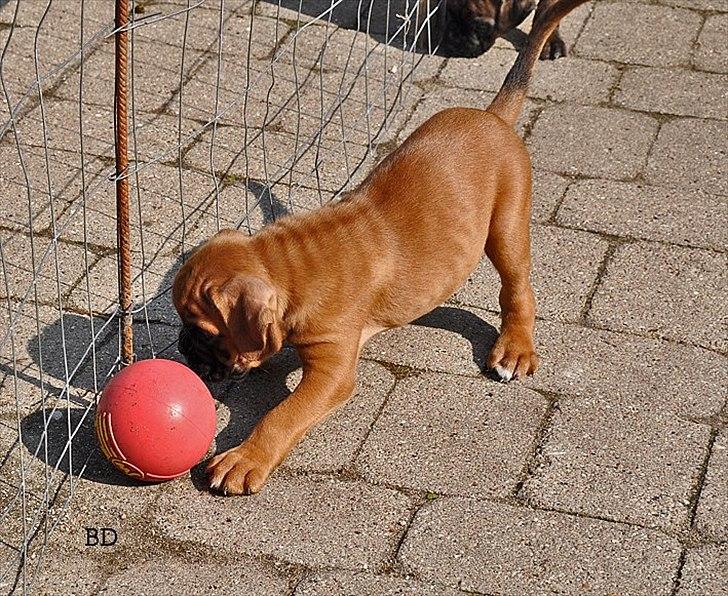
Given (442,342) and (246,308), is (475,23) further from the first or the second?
(246,308)

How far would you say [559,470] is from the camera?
14.8 ft

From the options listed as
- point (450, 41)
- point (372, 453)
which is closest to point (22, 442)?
point (372, 453)

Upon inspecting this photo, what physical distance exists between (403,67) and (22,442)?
12.1 feet

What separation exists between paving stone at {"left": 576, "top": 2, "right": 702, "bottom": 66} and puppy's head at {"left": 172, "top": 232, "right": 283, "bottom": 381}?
386 cm

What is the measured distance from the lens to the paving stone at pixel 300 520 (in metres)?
4.14

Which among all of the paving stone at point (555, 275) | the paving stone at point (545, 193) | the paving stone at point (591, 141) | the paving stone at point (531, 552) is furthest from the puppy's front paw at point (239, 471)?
the paving stone at point (591, 141)

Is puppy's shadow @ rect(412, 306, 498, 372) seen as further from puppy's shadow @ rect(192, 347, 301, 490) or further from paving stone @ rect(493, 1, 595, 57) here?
paving stone @ rect(493, 1, 595, 57)

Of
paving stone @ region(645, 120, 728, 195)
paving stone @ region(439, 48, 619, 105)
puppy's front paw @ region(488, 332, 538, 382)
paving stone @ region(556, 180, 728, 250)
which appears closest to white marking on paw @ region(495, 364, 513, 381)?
puppy's front paw @ region(488, 332, 538, 382)

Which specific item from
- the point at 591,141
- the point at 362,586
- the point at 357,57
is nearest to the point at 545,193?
the point at 591,141

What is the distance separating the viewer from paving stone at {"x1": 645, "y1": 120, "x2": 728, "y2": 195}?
6359mm

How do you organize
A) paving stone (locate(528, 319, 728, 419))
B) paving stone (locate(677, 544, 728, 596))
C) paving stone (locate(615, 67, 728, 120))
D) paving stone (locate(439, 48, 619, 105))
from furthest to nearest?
1. paving stone (locate(439, 48, 619, 105))
2. paving stone (locate(615, 67, 728, 120))
3. paving stone (locate(528, 319, 728, 419))
4. paving stone (locate(677, 544, 728, 596))

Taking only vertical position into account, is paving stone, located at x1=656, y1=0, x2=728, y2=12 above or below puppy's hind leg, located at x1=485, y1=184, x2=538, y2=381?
below

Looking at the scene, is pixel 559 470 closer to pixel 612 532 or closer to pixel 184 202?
pixel 612 532

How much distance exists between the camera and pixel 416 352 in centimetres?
516
